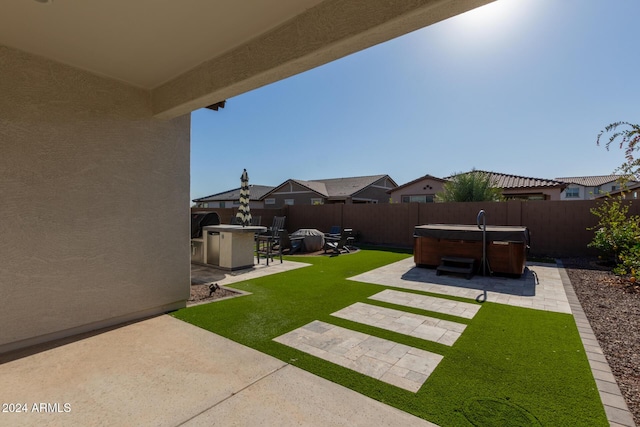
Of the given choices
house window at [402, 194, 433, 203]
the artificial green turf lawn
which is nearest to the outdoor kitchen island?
the artificial green turf lawn

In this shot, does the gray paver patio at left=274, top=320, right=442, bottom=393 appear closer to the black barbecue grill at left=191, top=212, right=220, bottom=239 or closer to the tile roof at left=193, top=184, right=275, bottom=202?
the black barbecue grill at left=191, top=212, right=220, bottom=239

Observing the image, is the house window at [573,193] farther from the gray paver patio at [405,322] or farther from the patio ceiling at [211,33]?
the patio ceiling at [211,33]

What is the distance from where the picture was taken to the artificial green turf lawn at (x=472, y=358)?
87.0 inches

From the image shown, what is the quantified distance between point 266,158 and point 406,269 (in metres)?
16.7

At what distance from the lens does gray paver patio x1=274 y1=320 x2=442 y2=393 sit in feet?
8.82

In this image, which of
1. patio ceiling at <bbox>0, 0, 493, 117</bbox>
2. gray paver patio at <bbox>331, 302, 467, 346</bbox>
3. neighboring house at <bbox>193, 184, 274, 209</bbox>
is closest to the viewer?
patio ceiling at <bbox>0, 0, 493, 117</bbox>

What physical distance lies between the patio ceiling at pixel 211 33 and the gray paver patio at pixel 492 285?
15.9 feet

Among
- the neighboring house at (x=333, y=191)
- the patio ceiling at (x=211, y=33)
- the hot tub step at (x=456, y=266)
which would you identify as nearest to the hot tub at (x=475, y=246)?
the hot tub step at (x=456, y=266)

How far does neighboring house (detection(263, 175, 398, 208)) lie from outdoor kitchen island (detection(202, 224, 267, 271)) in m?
19.2

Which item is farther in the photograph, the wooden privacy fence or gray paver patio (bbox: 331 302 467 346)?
the wooden privacy fence

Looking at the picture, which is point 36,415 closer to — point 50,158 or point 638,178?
point 50,158

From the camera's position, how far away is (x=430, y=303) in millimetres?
4922

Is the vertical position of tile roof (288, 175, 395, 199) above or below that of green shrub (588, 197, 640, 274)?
above

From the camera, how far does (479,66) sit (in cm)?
629
